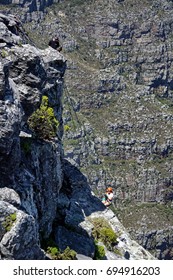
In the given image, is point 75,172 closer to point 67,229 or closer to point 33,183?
point 67,229

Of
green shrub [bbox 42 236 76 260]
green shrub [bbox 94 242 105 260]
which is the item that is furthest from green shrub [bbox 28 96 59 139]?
green shrub [bbox 94 242 105 260]

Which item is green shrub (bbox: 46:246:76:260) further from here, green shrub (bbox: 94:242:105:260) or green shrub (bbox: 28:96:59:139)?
green shrub (bbox: 28:96:59:139)

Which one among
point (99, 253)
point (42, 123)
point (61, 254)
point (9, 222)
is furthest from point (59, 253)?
point (42, 123)

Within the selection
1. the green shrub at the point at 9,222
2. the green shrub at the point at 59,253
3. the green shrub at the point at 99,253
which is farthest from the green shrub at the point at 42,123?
the green shrub at the point at 9,222

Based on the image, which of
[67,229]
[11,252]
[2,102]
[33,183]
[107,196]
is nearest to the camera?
[11,252]

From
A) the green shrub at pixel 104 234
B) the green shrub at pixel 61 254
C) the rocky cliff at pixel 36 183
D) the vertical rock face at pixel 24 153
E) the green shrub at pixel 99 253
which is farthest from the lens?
the green shrub at pixel 104 234

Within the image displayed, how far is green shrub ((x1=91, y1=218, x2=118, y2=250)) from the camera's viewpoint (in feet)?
146

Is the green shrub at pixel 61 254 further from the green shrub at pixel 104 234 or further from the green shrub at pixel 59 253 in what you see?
the green shrub at pixel 104 234

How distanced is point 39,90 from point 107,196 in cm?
1918

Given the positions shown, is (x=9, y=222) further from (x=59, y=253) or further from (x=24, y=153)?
(x=24, y=153)

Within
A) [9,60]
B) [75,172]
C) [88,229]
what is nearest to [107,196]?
[75,172]

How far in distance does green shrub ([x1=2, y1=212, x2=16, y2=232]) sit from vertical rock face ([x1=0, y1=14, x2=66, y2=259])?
0.09 meters

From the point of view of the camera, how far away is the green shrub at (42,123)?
122 feet
